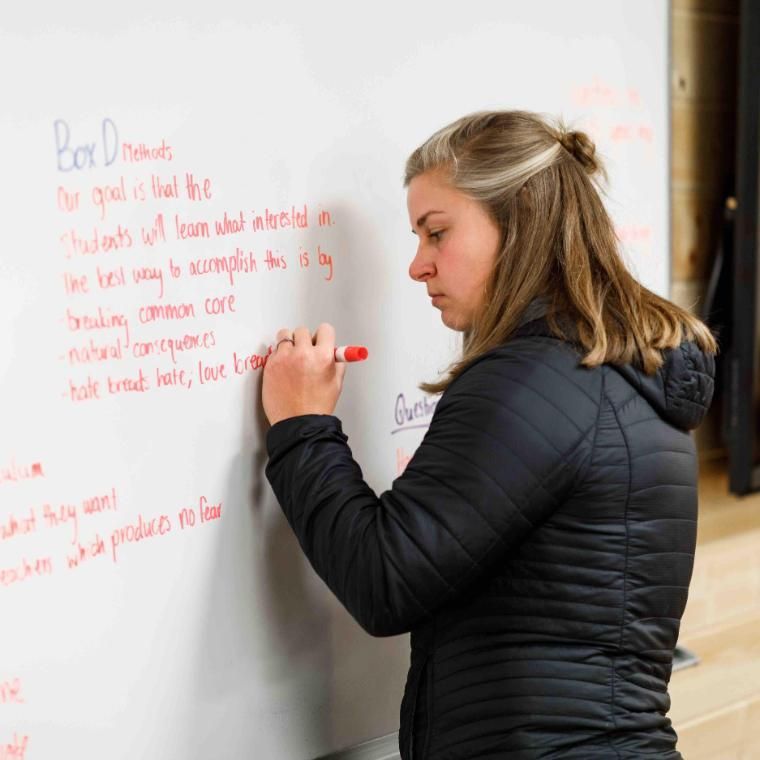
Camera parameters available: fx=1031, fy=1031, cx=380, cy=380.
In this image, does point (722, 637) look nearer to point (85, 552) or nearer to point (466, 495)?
point (466, 495)

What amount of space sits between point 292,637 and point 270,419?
0.28m

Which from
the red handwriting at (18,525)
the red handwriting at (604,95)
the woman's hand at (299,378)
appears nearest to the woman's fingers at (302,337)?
the woman's hand at (299,378)

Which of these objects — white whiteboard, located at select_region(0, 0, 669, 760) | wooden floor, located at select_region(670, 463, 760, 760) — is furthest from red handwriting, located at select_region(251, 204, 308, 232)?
wooden floor, located at select_region(670, 463, 760, 760)

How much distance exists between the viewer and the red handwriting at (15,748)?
992mm

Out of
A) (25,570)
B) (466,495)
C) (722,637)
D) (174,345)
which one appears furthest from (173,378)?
(722,637)

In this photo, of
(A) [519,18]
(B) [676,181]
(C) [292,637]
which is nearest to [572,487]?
(C) [292,637]

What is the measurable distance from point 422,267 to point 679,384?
30cm

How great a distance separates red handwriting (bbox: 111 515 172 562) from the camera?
1056 millimetres

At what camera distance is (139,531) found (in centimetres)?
107

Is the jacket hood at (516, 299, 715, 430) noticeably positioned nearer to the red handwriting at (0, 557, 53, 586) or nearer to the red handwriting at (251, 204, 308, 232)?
the red handwriting at (251, 204, 308, 232)

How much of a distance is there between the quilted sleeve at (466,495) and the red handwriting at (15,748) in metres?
0.34

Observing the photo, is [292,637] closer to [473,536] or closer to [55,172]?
[473,536]

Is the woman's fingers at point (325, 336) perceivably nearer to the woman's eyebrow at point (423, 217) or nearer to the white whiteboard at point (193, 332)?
the white whiteboard at point (193, 332)

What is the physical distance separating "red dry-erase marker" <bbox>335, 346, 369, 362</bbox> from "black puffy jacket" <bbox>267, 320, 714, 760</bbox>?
0.38ft
